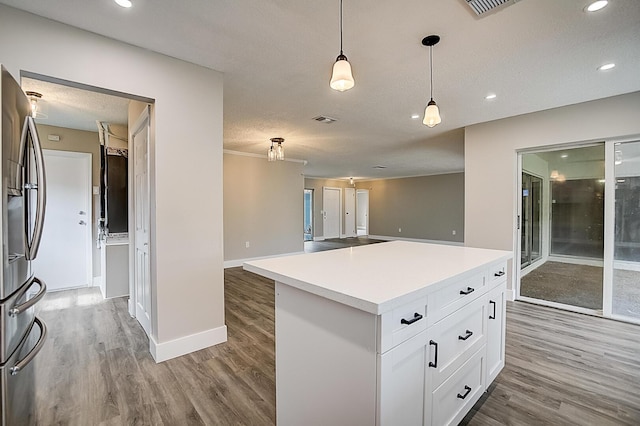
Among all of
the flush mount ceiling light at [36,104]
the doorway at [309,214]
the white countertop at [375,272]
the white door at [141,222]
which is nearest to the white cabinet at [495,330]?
the white countertop at [375,272]

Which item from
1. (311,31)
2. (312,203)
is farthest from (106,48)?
(312,203)

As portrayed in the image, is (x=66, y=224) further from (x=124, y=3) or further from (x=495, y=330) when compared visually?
(x=495, y=330)

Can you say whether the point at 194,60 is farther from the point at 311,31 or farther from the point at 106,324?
the point at 106,324

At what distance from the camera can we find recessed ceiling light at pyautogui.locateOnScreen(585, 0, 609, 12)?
65.7 inches

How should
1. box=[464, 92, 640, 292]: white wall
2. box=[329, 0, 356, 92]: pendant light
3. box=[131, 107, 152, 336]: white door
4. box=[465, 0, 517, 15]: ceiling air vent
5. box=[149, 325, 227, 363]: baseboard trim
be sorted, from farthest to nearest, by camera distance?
1. box=[464, 92, 640, 292]: white wall
2. box=[131, 107, 152, 336]: white door
3. box=[149, 325, 227, 363]: baseboard trim
4. box=[465, 0, 517, 15]: ceiling air vent
5. box=[329, 0, 356, 92]: pendant light

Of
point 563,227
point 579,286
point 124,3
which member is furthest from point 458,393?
point 579,286

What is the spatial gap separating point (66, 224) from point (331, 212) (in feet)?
26.5

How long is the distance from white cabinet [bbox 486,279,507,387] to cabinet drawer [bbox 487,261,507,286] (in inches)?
2.0

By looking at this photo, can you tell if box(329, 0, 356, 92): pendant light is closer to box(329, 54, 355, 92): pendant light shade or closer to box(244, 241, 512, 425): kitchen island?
box(329, 54, 355, 92): pendant light shade

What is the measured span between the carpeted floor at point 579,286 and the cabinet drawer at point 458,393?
273 centimetres

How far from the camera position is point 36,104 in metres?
→ 3.22

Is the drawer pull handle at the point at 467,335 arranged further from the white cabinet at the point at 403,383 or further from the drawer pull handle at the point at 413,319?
the drawer pull handle at the point at 413,319

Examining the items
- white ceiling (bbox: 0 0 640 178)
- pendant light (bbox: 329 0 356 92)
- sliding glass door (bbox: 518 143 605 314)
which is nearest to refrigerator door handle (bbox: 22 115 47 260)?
white ceiling (bbox: 0 0 640 178)

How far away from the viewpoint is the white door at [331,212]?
10875mm
